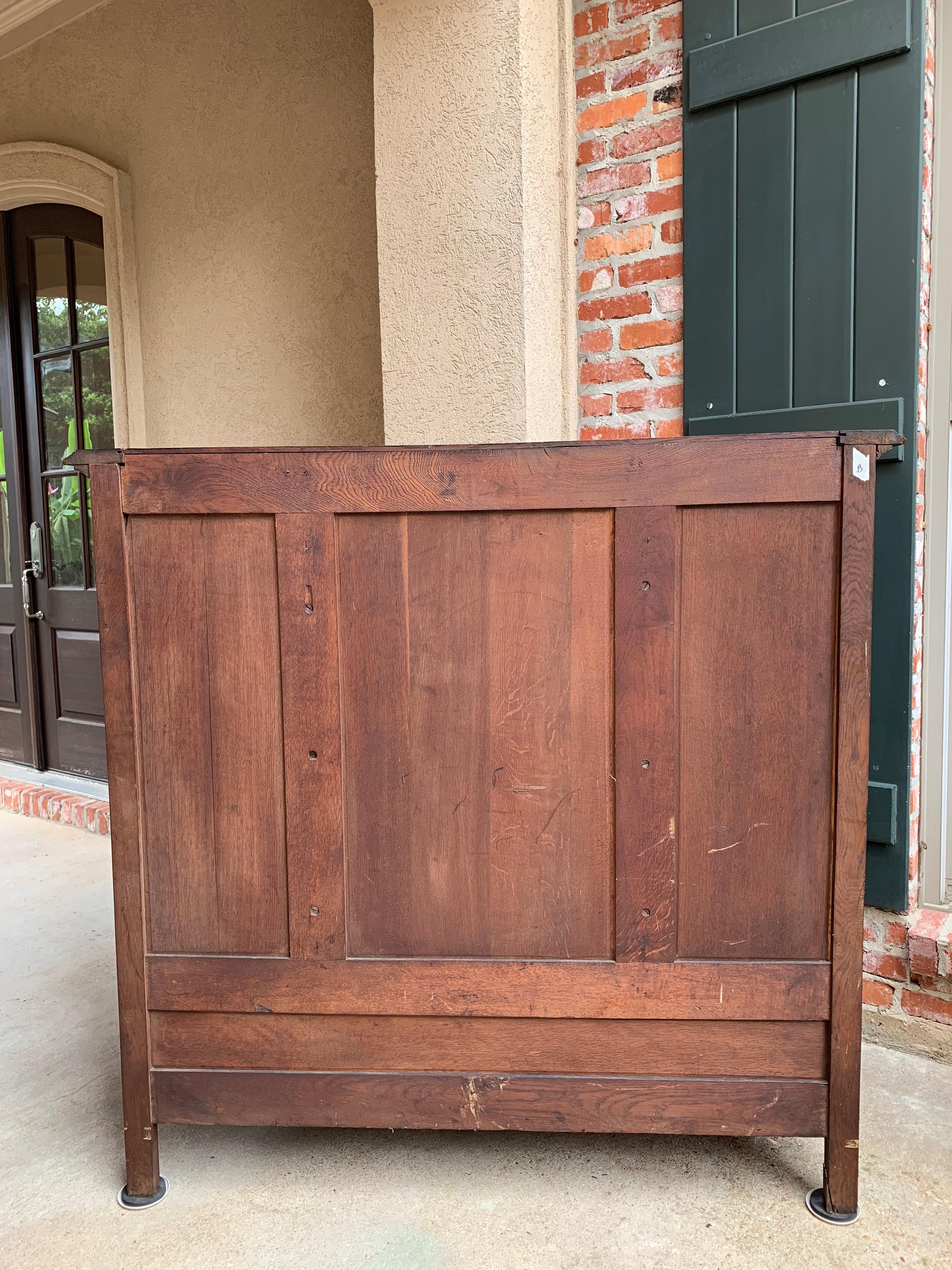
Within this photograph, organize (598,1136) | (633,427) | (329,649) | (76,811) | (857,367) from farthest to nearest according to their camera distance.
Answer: (76,811) < (633,427) < (857,367) < (598,1136) < (329,649)

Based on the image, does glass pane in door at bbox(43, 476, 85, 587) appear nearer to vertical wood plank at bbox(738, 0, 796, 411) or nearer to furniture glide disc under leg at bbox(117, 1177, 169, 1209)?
furniture glide disc under leg at bbox(117, 1177, 169, 1209)

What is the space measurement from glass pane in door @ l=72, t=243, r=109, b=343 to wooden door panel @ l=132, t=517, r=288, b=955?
270 centimetres

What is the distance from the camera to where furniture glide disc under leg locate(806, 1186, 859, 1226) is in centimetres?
165

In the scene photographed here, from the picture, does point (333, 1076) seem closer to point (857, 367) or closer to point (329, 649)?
point (329, 649)

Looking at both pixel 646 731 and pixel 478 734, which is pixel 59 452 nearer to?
pixel 478 734

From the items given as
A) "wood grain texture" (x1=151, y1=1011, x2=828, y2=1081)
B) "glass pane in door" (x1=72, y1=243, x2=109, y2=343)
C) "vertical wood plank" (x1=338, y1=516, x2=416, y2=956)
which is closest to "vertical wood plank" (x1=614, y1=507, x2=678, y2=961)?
"wood grain texture" (x1=151, y1=1011, x2=828, y2=1081)

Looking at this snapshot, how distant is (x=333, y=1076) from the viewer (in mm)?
1695

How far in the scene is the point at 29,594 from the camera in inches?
168

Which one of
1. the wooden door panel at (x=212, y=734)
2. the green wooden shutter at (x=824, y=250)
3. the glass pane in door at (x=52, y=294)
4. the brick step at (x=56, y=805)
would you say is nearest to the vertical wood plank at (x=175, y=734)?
the wooden door panel at (x=212, y=734)

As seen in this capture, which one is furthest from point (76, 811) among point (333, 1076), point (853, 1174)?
point (853, 1174)

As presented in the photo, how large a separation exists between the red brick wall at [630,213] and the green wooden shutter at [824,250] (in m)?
0.07

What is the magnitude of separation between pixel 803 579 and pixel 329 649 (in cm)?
87

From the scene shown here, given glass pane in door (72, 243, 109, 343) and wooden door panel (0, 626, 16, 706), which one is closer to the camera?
glass pane in door (72, 243, 109, 343)

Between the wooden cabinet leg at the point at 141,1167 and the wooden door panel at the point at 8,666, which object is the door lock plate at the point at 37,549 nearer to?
the wooden door panel at the point at 8,666
